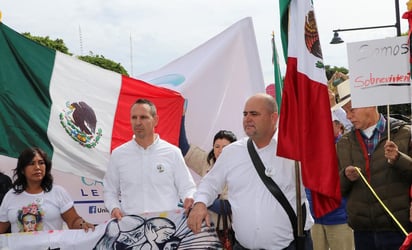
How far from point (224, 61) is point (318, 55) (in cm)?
390

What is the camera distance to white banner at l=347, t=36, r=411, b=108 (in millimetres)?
4445

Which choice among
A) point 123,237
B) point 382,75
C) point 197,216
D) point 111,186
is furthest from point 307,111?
point 111,186

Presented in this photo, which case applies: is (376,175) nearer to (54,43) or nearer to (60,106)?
(60,106)

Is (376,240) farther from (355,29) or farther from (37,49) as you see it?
(355,29)

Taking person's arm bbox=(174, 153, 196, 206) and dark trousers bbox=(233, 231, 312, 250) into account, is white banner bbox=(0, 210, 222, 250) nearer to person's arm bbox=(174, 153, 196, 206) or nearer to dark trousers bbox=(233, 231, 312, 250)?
person's arm bbox=(174, 153, 196, 206)

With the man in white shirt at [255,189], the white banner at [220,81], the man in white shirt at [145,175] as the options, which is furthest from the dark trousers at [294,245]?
the white banner at [220,81]

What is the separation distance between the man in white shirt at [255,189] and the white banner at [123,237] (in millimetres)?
487

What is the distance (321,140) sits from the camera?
3992 mm

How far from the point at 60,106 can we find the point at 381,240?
344 centimetres

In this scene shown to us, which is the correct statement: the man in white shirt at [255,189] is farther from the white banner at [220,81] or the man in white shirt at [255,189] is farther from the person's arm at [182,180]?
the white banner at [220,81]

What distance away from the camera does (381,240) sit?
186 inches

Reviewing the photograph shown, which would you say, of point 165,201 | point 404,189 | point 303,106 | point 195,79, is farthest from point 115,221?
point 195,79

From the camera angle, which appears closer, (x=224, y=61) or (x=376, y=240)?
(x=376, y=240)

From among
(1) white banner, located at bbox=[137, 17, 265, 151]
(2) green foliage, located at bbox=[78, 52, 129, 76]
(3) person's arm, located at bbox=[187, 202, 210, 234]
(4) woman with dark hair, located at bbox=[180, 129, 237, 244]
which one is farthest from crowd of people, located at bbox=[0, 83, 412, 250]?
(2) green foliage, located at bbox=[78, 52, 129, 76]
